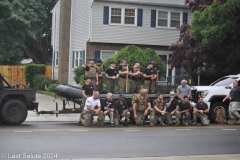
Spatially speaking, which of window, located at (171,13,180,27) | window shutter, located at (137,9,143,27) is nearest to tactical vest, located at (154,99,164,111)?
window shutter, located at (137,9,143,27)

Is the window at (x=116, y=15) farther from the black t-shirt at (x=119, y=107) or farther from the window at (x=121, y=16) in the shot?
the black t-shirt at (x=119, y=107)

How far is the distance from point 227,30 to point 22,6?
25545mm

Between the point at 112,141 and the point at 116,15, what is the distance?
61.0 ft

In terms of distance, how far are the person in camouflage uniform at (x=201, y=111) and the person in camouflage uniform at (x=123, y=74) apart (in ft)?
9.27

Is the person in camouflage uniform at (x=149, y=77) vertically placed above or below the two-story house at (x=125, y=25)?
below

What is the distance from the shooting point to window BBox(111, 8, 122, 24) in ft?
100

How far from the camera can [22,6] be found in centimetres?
4222

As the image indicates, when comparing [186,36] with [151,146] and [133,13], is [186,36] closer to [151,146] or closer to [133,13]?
[133,13]

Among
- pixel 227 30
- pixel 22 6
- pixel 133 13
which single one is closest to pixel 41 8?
pixel 22 6

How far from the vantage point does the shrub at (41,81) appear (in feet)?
122

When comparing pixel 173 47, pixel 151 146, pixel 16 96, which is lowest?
pixel 151 146

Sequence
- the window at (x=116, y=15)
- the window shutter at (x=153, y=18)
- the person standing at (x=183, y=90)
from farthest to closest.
→ the window shutter at (x=153, y=18) → the window at (x=116, y=15) → the person standing at (x=183, y=90)

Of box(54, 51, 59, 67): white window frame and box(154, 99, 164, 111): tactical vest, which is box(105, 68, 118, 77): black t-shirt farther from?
box(54, 51, 59, 67): white window frame

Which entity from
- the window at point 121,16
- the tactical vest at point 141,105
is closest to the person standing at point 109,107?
the tactical vest at point 141,105
